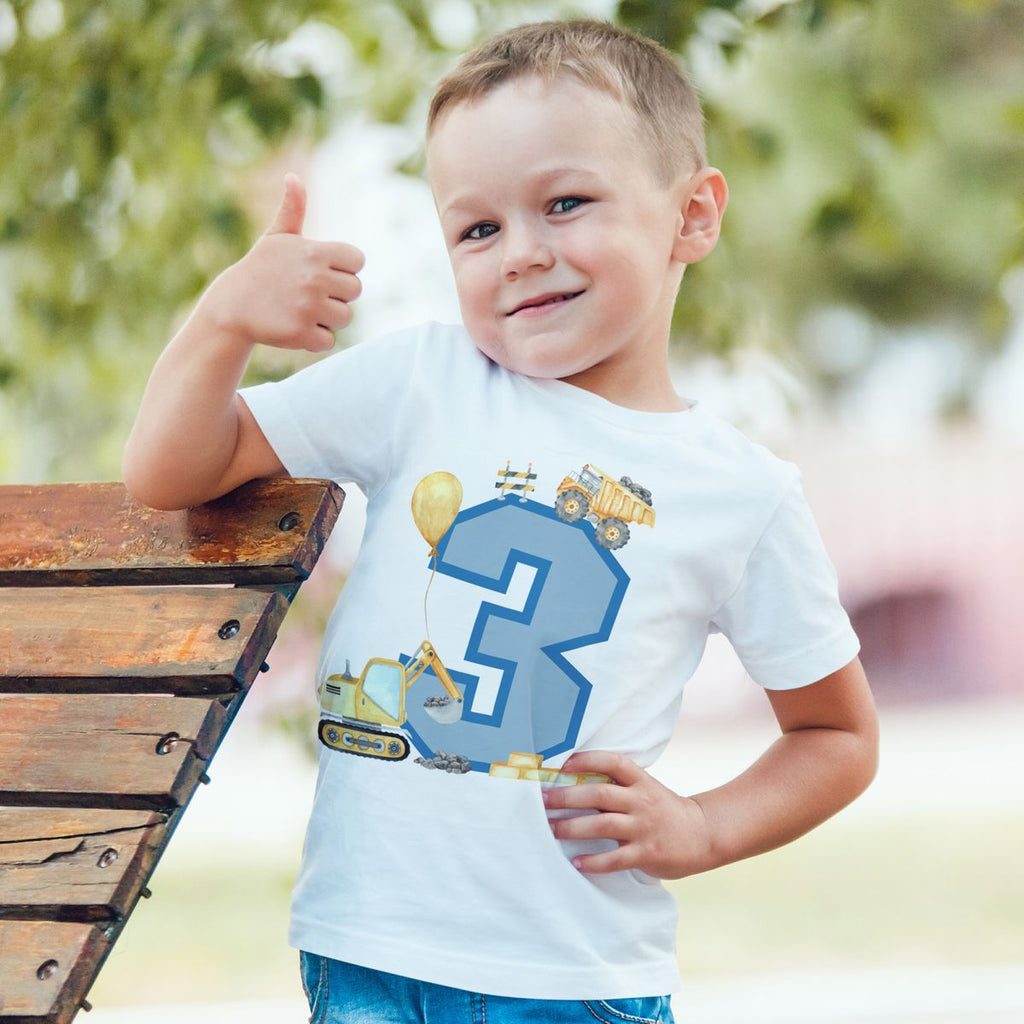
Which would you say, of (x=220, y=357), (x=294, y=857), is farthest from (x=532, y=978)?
(x=294, y=857)

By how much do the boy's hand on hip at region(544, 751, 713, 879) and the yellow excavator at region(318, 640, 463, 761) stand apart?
127 mm

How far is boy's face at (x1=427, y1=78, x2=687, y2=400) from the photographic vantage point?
4.40 feet

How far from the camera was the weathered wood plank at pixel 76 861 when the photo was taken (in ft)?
3.84

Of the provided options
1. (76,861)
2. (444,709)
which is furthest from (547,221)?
(76,861)

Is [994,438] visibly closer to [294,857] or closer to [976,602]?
[976,602]

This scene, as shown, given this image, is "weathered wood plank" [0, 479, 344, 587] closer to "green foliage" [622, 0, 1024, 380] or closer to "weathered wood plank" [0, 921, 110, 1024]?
"weathered wood plank" [0, 921, 110, 1024]

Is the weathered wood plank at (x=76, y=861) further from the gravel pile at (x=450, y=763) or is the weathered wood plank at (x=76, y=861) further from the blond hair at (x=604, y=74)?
the blond hair at (x=604, y=74)

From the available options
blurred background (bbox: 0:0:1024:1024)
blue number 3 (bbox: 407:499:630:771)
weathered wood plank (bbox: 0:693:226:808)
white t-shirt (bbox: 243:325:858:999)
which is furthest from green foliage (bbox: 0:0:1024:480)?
weathered wood plank (bbox: 0:693:226:808)

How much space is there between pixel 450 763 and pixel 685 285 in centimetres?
184

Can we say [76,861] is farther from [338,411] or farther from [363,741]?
[338,411]

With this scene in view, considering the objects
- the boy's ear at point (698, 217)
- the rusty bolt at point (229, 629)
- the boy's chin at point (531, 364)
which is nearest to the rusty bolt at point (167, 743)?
the rusty bolt at point (229, 629)

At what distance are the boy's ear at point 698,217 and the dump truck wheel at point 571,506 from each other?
0.32 m

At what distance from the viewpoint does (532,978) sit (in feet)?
4.09

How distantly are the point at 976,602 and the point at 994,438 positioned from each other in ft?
5.16
